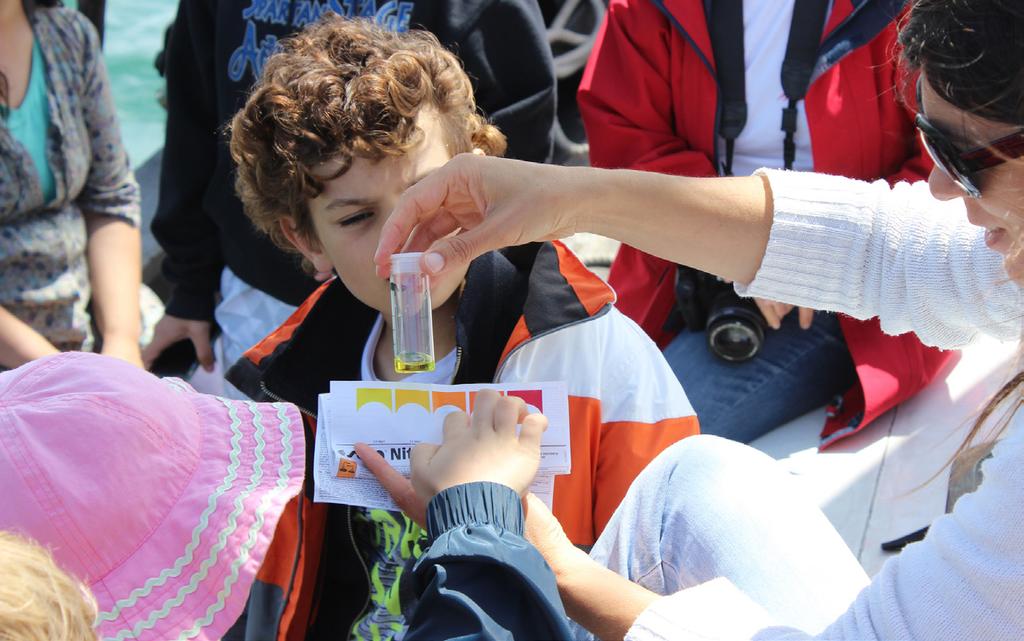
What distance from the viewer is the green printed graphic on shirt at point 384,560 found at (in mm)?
1732

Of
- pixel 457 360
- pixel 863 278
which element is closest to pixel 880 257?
pixel 863 278

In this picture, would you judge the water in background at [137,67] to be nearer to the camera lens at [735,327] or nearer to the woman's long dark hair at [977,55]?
the camera lens at [735,327]

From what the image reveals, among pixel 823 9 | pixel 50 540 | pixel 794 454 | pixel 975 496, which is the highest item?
pixel 823 9

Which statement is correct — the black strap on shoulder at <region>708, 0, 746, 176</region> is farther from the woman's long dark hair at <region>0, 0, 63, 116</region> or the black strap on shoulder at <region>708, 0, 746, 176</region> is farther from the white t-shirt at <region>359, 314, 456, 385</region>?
the woman's long dark hair at <region>0, 0, 63, 116</region>

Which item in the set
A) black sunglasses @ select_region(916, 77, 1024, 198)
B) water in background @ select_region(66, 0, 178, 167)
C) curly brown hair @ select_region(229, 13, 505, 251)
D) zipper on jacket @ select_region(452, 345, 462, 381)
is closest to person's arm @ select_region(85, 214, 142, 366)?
curly brown hair @ select_region(229, 13, 505, 251)

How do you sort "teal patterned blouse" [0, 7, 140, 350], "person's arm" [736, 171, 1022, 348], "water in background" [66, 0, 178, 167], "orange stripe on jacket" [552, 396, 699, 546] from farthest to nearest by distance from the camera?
"water in background" [66, 0, 178, 167], "teal patterned blouse" [0, 7, 140, 350], "orange stripe on jacket" [552, 396, 699, 546], "person's arm" [736, 171, 1022, 348]

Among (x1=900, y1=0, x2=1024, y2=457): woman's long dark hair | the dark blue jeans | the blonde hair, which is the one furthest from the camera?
the dark blue jeans

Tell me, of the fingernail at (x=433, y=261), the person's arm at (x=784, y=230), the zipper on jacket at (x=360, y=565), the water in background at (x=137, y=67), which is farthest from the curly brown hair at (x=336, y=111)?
the water in background at (x=137, y=67)

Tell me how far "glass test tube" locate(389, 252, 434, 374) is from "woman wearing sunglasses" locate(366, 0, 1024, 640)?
49 mm

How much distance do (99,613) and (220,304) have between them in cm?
167

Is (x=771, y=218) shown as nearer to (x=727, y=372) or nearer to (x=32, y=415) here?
(x=727, y=372)

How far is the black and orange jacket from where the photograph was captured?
1745 millimetres

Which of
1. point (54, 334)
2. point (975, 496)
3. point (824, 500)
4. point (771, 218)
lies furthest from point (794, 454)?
point (54, 334)

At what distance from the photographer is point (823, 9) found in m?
2.42
